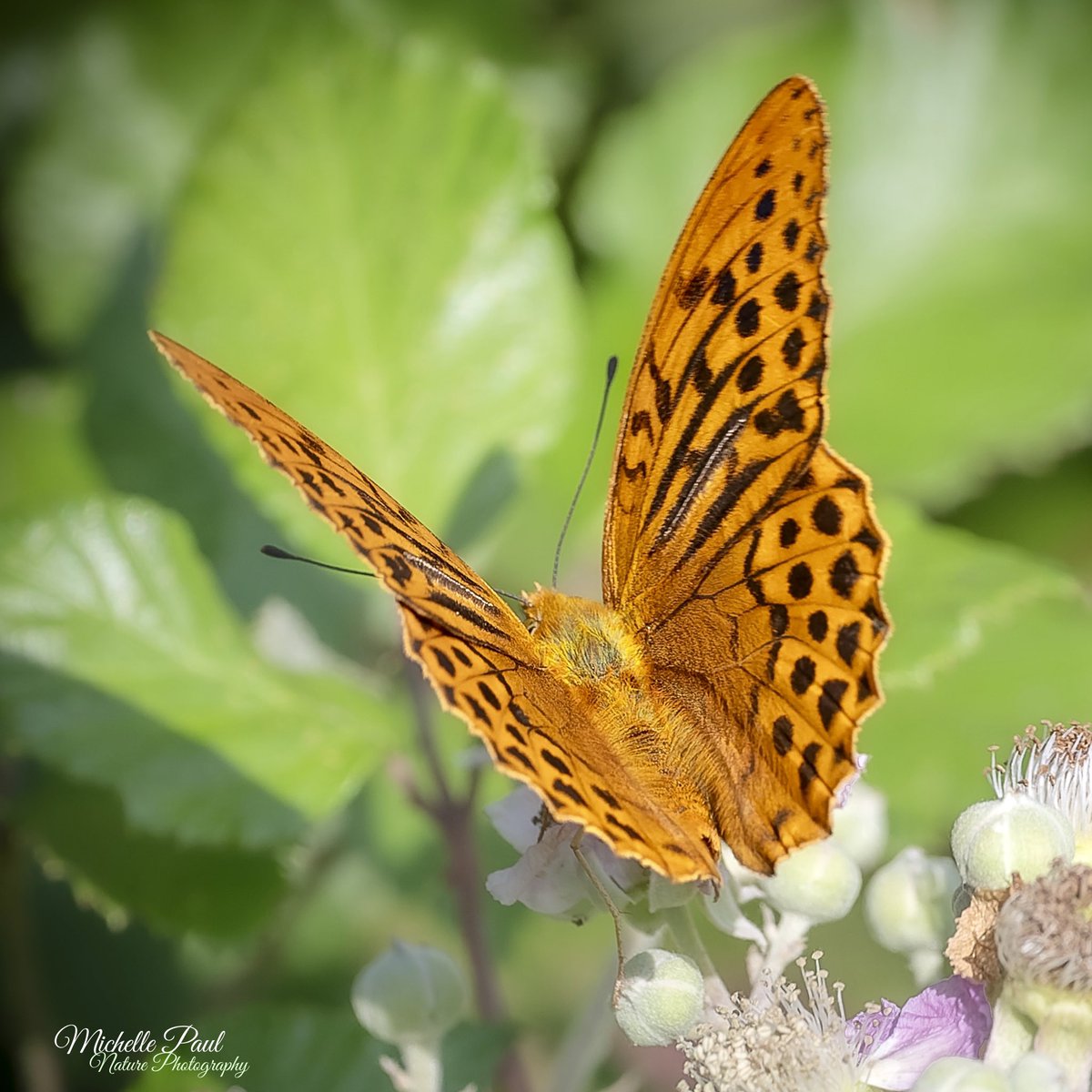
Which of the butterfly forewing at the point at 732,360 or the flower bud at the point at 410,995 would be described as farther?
the flower bud at the point at 410,995

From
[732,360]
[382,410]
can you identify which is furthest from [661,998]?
[382,410]

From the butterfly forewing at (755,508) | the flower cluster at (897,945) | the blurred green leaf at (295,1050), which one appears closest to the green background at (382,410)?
the blurred green leaf at (295,1050)

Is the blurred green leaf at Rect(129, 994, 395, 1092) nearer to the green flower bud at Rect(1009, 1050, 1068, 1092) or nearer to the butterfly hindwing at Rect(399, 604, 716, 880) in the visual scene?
the butterfly hindwing at Rect(399, 604, 716, 880)

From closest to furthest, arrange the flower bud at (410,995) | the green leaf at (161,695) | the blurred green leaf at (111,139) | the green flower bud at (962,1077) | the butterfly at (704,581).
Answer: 1. the green flower bud at (962,1077)
2. the butterfly at (704,581)
3. the flower bud at (410,995)
4. the green leaf at (161,695)
5. the blurred green leaf at (111,139)

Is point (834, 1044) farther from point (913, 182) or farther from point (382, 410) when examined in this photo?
point (913, 182)

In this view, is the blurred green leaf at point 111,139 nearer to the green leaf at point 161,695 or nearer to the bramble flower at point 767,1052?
the green leaf at point 161,695

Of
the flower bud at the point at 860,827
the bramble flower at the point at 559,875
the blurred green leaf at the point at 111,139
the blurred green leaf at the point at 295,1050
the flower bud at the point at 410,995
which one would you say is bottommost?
the blurred green leaf at the point at 295,1050

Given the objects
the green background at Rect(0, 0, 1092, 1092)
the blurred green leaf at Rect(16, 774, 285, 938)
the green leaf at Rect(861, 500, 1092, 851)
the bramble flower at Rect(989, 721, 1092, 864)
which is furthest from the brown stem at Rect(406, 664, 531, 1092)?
the bramble flower at Rect(989, 721, 1092, 864)
